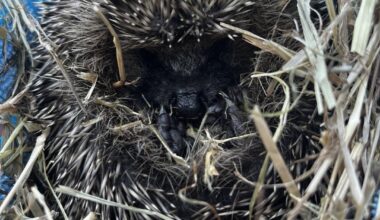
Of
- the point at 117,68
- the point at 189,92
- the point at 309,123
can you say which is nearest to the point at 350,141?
the point at 309,123

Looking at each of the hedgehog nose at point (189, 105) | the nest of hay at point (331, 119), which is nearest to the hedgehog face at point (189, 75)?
the hedgehog nose at point (189, 105)

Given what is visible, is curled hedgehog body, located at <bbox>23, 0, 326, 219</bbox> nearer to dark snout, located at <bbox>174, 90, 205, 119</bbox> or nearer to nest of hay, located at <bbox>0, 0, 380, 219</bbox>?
dark snout, located at <bbox>174, 90, 205, 119</bbox>

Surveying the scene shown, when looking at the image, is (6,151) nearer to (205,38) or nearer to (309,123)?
(205,38)

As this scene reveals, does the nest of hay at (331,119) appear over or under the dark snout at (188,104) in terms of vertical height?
over

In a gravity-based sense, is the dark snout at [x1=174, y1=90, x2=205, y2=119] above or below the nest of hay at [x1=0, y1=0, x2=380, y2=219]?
below

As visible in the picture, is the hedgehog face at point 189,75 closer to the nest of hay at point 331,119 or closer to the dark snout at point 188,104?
the dark snout at point 188,104

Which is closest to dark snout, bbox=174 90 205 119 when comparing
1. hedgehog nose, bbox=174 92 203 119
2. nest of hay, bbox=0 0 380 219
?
hedgehog nose, bbox=174 92 203 119

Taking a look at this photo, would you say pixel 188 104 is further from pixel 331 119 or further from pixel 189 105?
pixel 331 119
